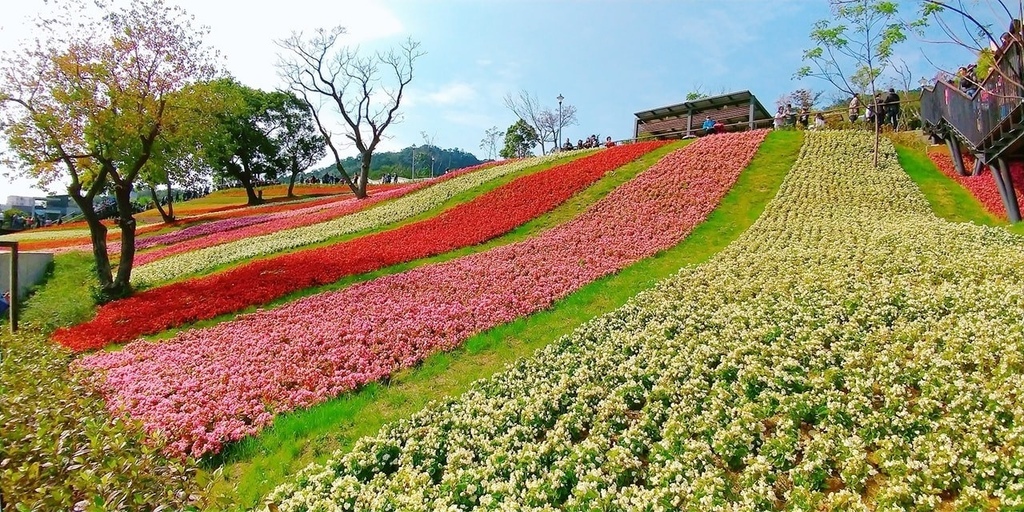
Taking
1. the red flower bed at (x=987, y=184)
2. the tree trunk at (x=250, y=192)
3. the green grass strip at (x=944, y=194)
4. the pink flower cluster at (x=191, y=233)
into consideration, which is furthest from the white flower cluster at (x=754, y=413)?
the tree trunk at (x=250, y=192)

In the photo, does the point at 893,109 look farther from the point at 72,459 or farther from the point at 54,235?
the point at 54,235

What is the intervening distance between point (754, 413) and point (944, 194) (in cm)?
2002

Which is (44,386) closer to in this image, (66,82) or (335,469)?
(335,469)

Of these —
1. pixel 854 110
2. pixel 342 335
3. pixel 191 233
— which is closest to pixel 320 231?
pixel 191 233

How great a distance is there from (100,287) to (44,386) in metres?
12.5

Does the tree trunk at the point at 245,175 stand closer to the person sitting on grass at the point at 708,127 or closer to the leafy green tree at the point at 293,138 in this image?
the leafy green tree at the point at 293,138

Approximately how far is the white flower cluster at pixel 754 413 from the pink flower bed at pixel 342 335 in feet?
7.72

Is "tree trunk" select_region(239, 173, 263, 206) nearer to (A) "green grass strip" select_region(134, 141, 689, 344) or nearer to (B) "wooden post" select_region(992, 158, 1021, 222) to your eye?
(A) "green grass strip" select_region(134, 141, 689, 344)

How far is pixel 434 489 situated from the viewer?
19.1 ft

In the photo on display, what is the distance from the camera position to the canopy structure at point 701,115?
35.2 meters

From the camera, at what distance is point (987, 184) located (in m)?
19.2

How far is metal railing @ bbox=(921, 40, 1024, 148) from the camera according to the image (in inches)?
549

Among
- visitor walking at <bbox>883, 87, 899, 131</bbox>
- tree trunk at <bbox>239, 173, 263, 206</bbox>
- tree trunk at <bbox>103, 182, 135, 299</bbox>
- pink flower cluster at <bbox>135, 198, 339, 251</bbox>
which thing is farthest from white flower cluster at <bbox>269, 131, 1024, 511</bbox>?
tree trunk at <bbox>239, 173, 263, 206</bbox>

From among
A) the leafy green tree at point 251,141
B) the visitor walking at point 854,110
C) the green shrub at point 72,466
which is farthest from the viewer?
the leafy green tree at point 251,141
